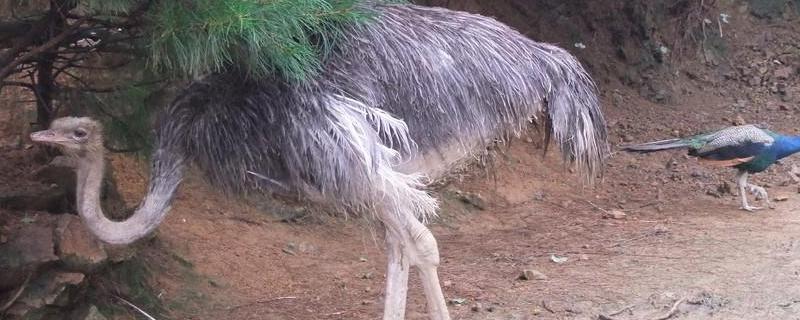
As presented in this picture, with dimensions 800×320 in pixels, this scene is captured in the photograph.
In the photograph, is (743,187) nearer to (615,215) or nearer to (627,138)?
(615,215)

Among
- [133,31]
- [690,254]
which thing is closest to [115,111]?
[133,31]

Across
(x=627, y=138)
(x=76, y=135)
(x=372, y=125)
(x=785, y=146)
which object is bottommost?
(x=627, y=138)

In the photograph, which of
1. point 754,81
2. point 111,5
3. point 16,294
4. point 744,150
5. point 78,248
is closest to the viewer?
point 111,5

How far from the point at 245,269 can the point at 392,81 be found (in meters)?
1.78

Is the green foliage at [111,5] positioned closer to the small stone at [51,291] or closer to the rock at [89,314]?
the small stone at [51,291]

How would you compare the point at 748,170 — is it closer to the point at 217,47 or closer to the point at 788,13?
the point at 788,13

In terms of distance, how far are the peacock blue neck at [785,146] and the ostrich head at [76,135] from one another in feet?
12.8

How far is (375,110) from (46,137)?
42.1 inches

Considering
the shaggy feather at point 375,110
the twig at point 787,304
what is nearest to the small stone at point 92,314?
the shaggy feather at point 375,110

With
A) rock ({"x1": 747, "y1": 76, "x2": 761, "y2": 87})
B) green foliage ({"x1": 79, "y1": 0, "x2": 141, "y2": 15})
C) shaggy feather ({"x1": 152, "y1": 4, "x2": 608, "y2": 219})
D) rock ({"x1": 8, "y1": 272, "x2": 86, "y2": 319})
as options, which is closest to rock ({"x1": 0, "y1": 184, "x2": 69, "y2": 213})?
rock ({"x1": 8, "y1": 272, "x2": 86, "y2": 319})

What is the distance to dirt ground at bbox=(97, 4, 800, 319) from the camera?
13.8 feet

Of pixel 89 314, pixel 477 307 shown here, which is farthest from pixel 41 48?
pixel 477 307

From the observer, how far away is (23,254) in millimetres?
3572

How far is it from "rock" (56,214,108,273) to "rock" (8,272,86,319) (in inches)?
1.7
